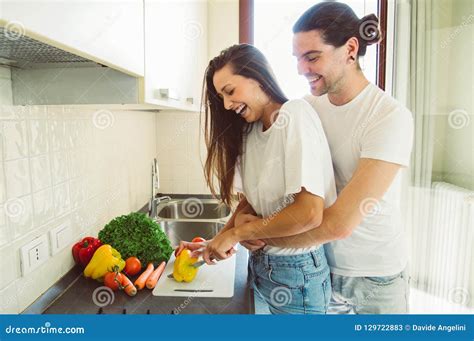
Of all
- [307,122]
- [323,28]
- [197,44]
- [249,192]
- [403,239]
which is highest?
[197,44]

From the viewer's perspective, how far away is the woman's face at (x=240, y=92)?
2.14 ft

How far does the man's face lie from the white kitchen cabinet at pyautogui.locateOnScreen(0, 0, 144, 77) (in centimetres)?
30

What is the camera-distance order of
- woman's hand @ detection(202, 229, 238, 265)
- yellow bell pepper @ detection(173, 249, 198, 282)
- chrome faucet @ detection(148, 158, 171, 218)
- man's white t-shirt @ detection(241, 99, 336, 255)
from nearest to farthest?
man's white t-shirt @ detection(241, 99, 336, 255)
woman's hand @ detection(202, 229, 238, 265)
yellow bell pepper @ detection(173, 249, 198, 282)
chrome faucet @ detection(148, 158, 171, 218)

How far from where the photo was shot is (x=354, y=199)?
0.61 meters

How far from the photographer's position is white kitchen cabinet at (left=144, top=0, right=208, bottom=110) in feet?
2.10

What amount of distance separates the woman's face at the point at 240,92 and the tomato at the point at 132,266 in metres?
0.44

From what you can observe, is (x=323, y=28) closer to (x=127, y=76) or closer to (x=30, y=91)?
(x=127, y=76)

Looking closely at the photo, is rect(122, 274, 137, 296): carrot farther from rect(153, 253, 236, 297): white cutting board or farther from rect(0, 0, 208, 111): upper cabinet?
rect(0, 0, 208, 111): upper cabinet

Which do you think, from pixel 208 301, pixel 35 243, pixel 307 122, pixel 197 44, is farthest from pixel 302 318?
pixel 197 44

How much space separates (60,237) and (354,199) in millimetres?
623

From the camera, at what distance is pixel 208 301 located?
0.72m

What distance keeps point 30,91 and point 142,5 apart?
250 mm

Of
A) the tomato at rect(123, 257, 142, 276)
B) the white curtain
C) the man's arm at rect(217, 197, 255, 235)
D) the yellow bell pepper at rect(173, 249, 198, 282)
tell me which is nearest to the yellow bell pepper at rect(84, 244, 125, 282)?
the tomato at rect(123, 257, 142, 276)

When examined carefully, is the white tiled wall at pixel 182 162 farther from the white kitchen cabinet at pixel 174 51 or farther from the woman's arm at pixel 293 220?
the woman's arm at pixel 293 220
